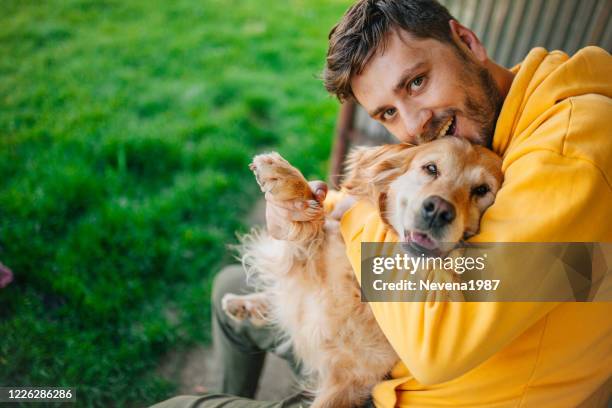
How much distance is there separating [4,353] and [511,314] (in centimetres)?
232

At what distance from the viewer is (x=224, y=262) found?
3.05 metres

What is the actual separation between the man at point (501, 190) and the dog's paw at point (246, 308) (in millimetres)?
426

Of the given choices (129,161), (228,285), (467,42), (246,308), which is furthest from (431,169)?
(129,161)

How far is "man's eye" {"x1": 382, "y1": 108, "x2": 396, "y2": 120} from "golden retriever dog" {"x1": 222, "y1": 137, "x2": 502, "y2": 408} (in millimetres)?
116

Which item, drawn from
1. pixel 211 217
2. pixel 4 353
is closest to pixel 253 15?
pixel 211 217

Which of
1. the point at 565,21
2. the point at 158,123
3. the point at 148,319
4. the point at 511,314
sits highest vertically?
the point at 565,21

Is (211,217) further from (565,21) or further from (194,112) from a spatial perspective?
(565,21)

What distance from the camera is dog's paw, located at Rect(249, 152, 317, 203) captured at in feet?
5.31

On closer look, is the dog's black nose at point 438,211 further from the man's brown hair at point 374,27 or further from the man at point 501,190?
the man's brown hair at point 374,27

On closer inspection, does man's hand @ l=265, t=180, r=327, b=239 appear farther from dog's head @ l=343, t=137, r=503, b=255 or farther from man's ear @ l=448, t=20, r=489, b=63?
man's ear @ l=448, t=20, r=489, b=63

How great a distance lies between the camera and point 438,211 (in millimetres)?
1365

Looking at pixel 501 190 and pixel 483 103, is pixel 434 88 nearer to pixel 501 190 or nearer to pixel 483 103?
pixel 483 103

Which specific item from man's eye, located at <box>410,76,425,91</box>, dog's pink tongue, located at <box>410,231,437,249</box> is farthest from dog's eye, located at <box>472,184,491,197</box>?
man's eye, located at <box>410,76,425,91</box>

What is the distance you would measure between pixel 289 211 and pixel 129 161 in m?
2.17
